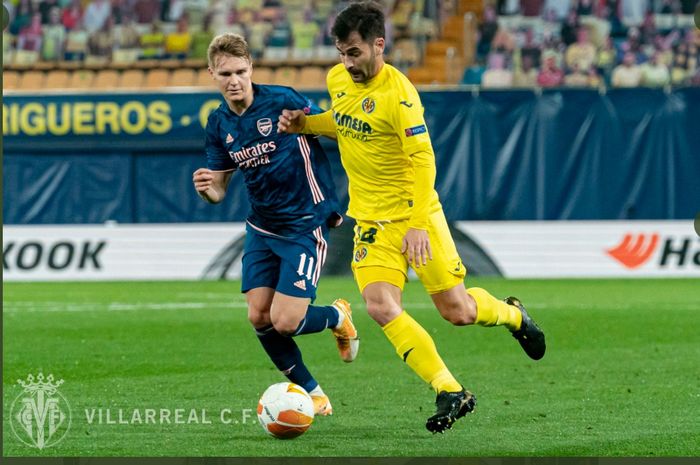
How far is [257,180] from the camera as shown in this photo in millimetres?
7180

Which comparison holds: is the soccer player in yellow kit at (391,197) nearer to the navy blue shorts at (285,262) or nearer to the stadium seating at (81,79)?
the navy blue shorts at (285,262)

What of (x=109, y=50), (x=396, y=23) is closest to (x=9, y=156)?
(x=109, y=50)

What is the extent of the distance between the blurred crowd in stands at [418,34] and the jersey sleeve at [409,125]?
43.1 feet

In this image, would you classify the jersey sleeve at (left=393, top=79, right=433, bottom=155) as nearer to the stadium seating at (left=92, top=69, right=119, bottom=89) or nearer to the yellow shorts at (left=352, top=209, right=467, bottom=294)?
the yellow shorts at (left=352, top=209, right=467, bottom=294)

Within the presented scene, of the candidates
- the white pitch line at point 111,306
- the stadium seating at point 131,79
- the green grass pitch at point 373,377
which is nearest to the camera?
the green grass pitch at point 373,377

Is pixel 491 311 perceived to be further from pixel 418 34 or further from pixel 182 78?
pixel 182 78

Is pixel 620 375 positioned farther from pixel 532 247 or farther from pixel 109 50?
pixel 109 50

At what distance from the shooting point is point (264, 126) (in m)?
7.08

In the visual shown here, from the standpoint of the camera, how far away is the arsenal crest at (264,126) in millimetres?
7078

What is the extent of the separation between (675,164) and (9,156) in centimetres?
1021

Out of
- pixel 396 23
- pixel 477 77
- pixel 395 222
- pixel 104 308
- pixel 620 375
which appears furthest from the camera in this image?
pixel 396 23

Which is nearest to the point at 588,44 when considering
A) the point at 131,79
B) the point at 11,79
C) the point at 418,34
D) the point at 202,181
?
the point at 418,34

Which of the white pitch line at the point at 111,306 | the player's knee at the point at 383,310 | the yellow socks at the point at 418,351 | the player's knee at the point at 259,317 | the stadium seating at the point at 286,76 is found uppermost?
the player's knee at the point at 383,310

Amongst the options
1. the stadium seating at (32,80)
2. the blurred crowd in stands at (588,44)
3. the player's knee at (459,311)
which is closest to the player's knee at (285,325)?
the player's knee at (459,311)
